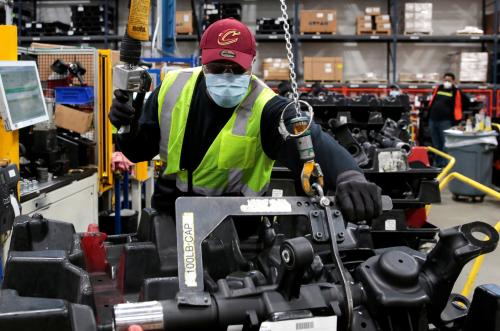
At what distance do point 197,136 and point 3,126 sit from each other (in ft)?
4.60

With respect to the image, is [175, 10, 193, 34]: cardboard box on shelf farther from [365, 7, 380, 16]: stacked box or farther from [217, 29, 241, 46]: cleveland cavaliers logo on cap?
[217, 29, 241, 46]: cleveland cavaliers logo on cap

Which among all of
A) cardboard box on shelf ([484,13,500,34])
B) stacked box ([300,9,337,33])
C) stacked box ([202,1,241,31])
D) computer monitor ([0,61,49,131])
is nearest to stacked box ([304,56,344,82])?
stacked box ([300,9,337,33])

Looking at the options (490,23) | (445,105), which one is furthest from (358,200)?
(490,23)

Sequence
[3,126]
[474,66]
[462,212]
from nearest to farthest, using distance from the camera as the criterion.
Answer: [3,126]
[462,212]
[474,66]

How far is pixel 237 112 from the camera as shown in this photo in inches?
92.3

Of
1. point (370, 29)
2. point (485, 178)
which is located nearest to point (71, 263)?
point (485, 178)

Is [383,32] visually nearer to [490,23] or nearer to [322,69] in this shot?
[322,69]

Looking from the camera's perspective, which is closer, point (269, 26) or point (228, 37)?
point (228, 37)

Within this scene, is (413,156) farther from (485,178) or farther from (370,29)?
(370,29)

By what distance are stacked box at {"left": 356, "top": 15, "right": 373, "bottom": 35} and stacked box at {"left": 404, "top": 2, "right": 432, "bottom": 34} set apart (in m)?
0.68

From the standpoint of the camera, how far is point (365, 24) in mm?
11438

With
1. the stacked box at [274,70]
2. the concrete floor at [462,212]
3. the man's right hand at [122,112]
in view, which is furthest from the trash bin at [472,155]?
the man's right hand at [122,112]

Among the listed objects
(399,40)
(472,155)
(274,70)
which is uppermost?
(399,40)

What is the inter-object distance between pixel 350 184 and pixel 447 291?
0.33 metres
